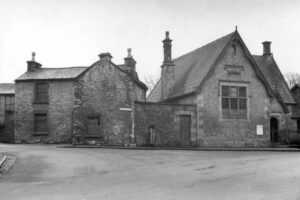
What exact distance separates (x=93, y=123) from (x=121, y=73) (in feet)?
15.3

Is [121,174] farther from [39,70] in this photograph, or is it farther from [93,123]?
[39,70]

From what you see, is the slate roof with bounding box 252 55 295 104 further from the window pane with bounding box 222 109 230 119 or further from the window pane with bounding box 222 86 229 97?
the window pane with bounding box 222 109 230 119

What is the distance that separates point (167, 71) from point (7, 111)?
18.6m

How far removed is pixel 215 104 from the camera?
30.5m

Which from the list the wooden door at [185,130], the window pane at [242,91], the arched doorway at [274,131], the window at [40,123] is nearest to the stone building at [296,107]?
the arched doorway at [274,131]

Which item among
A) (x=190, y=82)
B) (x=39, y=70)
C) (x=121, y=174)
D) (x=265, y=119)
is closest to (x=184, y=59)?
(x=190, y=82)

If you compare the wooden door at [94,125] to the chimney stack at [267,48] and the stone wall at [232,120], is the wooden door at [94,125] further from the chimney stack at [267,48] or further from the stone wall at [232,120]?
the chimney stack at [267,48]

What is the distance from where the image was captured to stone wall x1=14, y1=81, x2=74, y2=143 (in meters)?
34.8

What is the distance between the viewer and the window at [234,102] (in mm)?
31000

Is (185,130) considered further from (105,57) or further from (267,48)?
(267,48)

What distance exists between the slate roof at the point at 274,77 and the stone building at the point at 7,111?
26.6 meters

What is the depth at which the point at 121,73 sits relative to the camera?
32.7 meters

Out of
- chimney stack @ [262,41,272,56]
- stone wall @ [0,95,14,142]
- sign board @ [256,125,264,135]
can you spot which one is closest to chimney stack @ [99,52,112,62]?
sign board @ [256,125,264,135]

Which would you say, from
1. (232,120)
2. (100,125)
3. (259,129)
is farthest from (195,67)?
(100,125)
